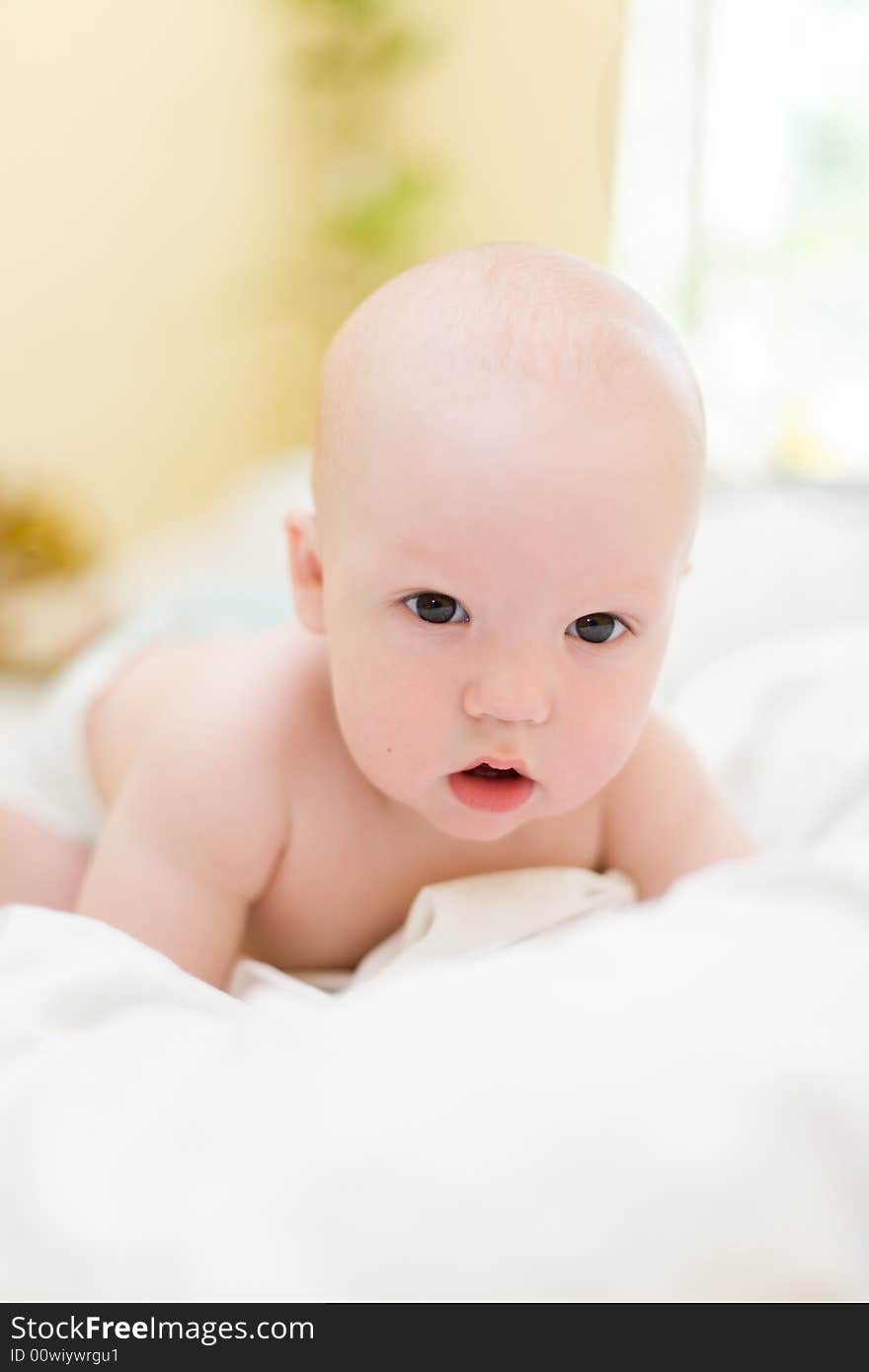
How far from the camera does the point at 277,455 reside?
8.80ft

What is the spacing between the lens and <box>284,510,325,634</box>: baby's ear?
910 mm

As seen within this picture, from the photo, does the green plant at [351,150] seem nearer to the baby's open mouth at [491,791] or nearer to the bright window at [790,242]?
the bright window at [790,242]

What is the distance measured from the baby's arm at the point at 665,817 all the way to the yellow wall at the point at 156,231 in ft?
3.57

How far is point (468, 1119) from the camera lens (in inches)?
24.9

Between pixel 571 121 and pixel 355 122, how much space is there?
5.24 ft

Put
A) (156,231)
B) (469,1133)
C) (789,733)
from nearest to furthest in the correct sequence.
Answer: (469,1133) → (789,733) → (156,231)

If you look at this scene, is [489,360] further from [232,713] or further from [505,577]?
[232,713]

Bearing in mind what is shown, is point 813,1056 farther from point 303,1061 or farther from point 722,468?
point 722,468

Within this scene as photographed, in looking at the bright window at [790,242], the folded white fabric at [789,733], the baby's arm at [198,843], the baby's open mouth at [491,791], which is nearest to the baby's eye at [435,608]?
the baby's open mouth at [491,791]

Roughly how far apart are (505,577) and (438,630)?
0.06m

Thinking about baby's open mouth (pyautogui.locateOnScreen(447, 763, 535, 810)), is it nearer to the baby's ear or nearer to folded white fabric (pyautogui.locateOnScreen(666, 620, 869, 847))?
the baby's ear

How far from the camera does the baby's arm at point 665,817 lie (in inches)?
40.7

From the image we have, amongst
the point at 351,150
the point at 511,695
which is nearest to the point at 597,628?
the point at 511,695

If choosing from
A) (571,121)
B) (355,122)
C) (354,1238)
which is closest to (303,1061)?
(354,1238)
